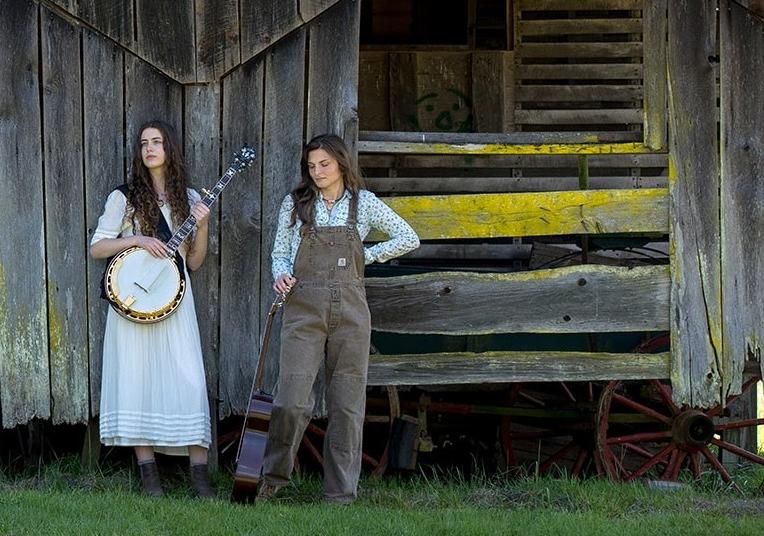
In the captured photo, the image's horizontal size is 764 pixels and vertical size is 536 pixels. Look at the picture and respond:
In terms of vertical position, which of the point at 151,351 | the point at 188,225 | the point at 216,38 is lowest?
the point at 151,351

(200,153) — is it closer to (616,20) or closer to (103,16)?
(103,16)

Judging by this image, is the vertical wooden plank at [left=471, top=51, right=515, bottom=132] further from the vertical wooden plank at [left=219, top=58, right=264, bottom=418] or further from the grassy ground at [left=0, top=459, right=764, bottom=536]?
the vertical wooden plank at [left=219, top=58, right=264, bottom=418]

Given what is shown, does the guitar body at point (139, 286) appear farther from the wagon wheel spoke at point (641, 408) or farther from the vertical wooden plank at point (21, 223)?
the wagon wheel spoke at point (641, 408)

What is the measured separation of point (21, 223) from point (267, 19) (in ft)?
5.40

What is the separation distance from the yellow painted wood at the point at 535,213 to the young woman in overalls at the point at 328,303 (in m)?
0.55

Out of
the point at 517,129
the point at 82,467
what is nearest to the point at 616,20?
the point at 517,129

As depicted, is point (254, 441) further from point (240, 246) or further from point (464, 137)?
point (464, 137)

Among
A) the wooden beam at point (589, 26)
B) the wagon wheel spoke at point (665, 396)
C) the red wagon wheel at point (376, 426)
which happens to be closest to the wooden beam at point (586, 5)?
the wooden beam at point (589, 26)

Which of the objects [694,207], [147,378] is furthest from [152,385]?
[694,207]

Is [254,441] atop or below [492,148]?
below

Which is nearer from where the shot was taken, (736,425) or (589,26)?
(736,425)

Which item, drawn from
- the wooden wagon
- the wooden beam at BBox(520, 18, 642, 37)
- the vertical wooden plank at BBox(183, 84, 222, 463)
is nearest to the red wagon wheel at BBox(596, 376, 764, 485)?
the wooden wagon

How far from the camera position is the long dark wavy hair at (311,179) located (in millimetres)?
6461

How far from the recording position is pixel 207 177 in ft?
22.8
